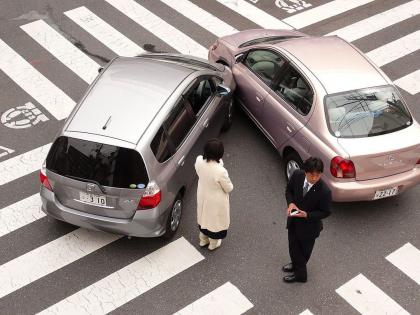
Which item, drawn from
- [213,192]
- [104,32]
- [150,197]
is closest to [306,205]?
[213,192]

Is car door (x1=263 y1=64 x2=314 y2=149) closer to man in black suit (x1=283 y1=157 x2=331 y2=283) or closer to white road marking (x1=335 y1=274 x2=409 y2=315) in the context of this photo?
man in black suit (x1=283 y1=157 x2=331 y2=283)

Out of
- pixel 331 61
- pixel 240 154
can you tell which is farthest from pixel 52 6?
pixel 331 61

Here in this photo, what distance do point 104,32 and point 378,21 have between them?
19.8 ft

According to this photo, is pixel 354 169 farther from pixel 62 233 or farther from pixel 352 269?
pixel 62 233

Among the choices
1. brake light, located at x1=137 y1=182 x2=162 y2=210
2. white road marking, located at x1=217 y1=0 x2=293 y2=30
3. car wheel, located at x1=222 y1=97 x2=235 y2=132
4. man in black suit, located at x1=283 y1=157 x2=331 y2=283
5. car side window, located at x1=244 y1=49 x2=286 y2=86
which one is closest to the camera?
man in black suit, located at x1=283 y1=157 x2=331 y2=283

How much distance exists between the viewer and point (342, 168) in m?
7.59

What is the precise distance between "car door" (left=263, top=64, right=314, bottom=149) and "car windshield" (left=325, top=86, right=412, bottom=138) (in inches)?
16.0

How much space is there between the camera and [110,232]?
7.30 m

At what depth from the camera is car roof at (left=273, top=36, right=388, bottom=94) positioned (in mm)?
8133

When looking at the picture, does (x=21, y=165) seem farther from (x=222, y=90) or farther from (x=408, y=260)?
(x=408, y=260)

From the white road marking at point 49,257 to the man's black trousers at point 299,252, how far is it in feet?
7.86

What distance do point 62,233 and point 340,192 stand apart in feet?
12.2

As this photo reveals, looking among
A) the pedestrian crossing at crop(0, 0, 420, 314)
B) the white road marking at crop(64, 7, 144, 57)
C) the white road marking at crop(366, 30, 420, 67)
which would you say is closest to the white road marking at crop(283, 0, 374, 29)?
the pedestrian crossing at crop(0, 0, 420, 314)

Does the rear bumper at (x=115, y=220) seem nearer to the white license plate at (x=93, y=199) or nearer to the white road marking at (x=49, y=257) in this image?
the white license plate at (x=93, y=199)
